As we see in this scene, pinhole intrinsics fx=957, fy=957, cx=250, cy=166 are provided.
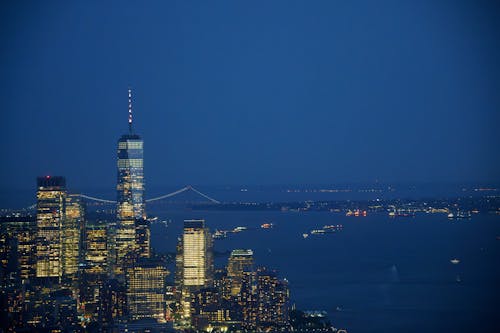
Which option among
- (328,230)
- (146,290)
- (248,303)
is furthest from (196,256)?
(328,230)

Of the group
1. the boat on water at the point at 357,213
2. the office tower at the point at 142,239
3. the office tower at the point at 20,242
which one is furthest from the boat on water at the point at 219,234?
the boat on water at the point at 357,213

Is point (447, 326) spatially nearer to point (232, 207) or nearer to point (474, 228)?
point (474, 228)

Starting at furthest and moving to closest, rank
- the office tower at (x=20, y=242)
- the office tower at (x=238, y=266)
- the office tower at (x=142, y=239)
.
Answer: the office tower at (x=142, y=239) < the office tower at (x=20, y=242) < the office tower at (x=238, y=266)

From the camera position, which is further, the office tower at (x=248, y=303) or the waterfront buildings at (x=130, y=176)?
the waterfront buildings at (x=130, y=176)

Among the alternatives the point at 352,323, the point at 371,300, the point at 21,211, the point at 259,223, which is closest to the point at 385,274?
the point at 371,300

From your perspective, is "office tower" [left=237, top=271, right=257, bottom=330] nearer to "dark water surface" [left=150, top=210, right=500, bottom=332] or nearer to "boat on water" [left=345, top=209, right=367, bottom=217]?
"dark water surface" [left=150, top=210, right=500, bottom=332]

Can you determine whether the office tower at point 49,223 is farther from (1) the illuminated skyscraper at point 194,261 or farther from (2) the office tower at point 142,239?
(1) the illuminated skyscraper at point 194,261
